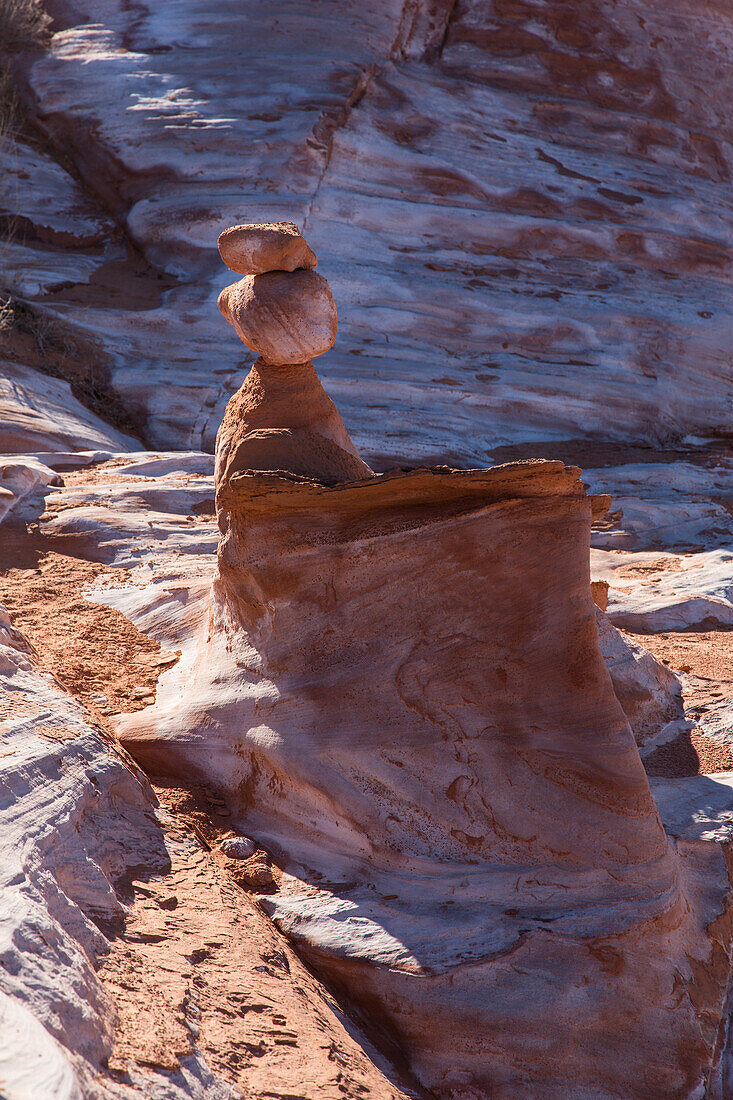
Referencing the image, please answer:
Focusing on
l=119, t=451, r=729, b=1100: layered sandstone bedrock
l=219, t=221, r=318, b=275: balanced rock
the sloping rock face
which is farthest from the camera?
the sloping rock face

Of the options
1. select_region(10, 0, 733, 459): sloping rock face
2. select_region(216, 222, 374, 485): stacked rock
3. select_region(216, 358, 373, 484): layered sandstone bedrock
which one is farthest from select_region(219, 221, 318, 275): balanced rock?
select_region(10, 0, 733, 459): sloping rock face

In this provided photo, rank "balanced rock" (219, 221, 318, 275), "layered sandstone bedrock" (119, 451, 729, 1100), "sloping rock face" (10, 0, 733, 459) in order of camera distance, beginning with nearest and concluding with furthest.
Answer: "layered sandstone bedrock" (119, 451, 729, 1100), "balanced rock" (219, 221, 318, 275), "sloping rock face" (10, 0, 733, 459)

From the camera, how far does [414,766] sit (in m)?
2.58

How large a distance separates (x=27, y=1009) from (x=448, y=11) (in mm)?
10669

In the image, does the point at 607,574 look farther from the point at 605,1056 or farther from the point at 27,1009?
the point at 27,1009

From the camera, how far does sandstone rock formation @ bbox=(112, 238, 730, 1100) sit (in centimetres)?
228

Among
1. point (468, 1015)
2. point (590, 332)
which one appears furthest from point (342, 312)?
point (468, 1015)

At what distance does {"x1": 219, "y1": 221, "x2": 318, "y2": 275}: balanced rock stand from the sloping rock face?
4918 millimetres

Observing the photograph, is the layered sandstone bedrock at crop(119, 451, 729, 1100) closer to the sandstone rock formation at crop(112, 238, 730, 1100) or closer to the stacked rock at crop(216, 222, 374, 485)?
the sandstone rock formation at crop(112, 238, 730, 1100)

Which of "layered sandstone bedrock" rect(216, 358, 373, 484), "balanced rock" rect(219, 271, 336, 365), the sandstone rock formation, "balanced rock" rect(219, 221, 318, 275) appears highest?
"balanced rock" rect(219, 221, 318, 275)

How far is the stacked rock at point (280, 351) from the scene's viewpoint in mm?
2984

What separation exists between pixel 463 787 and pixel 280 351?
1593mm

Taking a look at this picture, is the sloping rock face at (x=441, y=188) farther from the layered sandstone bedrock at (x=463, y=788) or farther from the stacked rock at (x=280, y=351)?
the layered sandstone bedrock at (x=463, y=788)

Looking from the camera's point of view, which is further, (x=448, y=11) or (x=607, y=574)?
(x=448, y=11)
